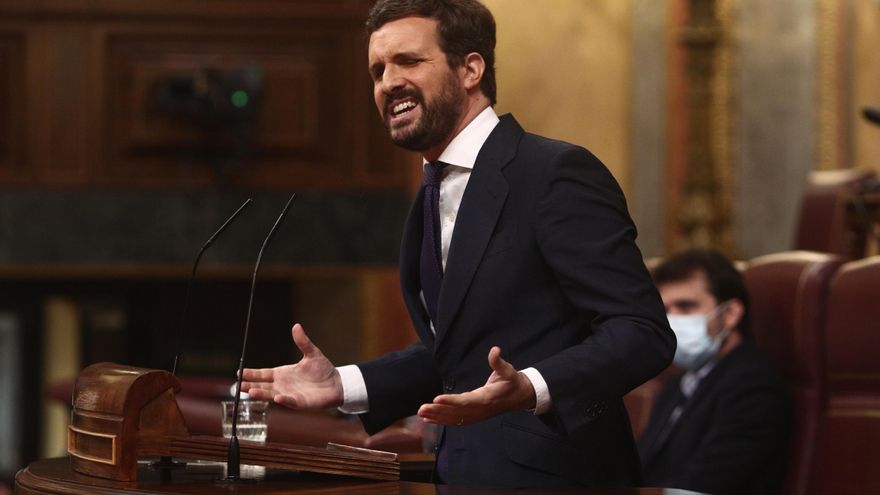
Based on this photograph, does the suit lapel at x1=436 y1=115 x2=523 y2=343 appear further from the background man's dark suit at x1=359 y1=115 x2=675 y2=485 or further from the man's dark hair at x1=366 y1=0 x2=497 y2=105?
the man's dark hair at x1=366 y1=0 x2=497 y2=105

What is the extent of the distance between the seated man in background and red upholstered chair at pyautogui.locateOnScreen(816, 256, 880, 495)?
13 centimetres

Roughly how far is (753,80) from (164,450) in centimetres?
422

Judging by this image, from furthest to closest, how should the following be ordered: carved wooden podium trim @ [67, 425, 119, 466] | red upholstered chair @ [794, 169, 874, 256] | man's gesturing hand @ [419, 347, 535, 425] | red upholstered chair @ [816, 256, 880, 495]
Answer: red upholstered chair @ [794, 169, 874, 256]
red upholstered chair @ [816, 256, 880, 495]
carved wooden podium trim @ [67, 425, 119, 466]
man's gesturing hand @ [419, 347, 535, 425]

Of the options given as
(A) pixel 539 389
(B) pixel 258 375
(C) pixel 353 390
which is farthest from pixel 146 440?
(A) pixel 539 389

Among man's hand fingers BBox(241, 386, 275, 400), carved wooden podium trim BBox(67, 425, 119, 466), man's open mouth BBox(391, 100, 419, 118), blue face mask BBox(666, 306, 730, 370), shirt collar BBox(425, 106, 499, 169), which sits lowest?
blue face mask BBox(666, 306, 730, 370)

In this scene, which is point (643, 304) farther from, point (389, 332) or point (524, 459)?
point (389, 332)

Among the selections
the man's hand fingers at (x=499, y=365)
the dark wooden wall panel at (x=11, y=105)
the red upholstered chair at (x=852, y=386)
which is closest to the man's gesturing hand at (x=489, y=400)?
the man's hand fingers at (x=499, y=365)

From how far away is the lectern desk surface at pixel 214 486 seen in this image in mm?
1515

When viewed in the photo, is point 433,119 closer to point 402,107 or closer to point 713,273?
point 402,107

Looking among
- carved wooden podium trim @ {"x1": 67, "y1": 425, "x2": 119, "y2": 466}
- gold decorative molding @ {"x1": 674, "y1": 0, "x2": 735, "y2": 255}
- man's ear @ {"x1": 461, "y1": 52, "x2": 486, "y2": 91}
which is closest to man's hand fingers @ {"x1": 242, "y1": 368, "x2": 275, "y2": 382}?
carved wooden podium trim @ {"x1": 67, "y1": 425, "x2": 119, "y2": 466}

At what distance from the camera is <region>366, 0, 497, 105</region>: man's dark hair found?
185cm

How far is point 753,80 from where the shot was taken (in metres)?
5.43

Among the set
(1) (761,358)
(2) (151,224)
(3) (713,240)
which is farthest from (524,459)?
(2) (151,224)

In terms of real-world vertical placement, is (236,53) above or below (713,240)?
above
